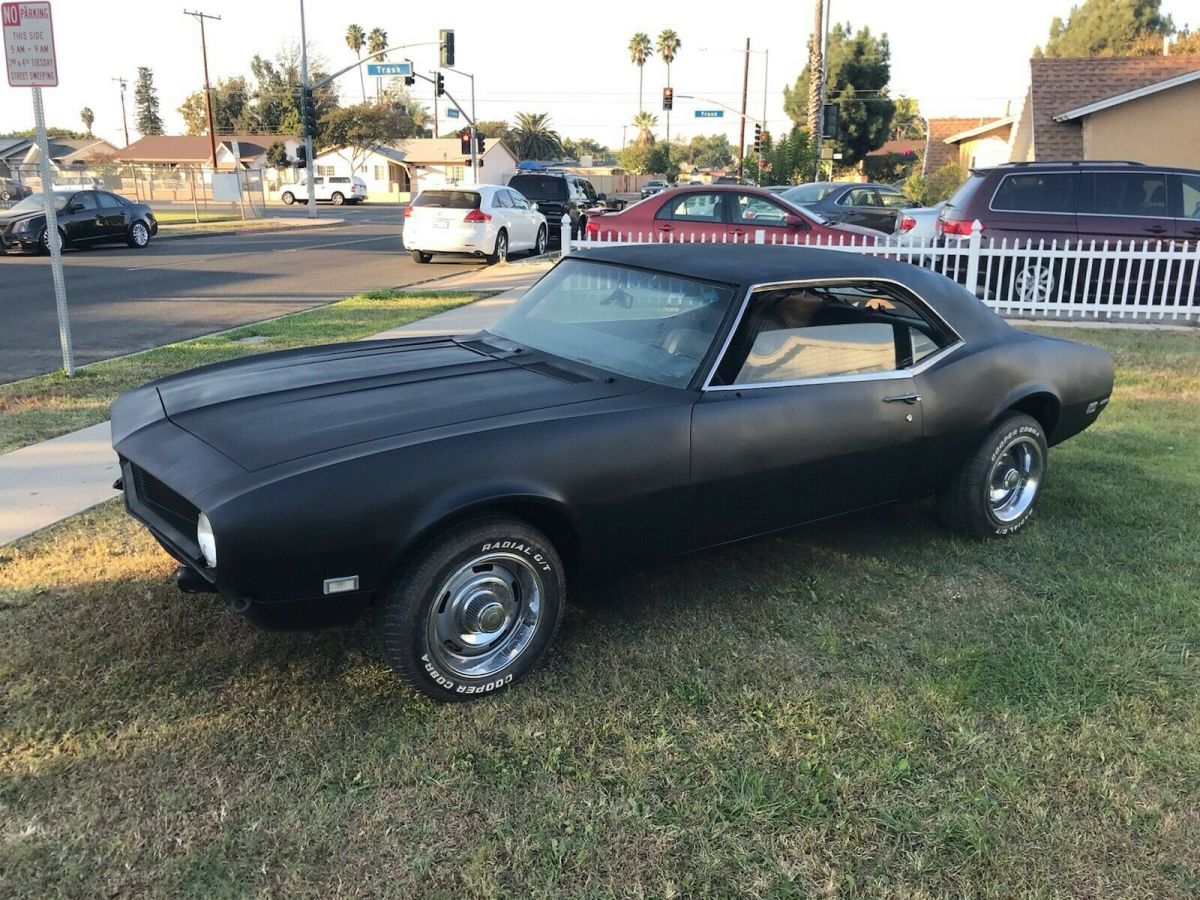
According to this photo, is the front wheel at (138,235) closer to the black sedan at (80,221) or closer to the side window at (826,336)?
the black sedan at (80,221)

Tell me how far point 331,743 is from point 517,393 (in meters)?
1.37

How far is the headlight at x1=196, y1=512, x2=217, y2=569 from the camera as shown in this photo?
2.81 metres

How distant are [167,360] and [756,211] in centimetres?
809

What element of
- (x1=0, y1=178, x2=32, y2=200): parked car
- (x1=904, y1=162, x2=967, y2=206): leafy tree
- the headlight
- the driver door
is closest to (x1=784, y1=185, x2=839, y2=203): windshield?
(x1=904, y1=162, x2=967, y2=206): leafy tree

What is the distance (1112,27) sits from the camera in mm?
55562

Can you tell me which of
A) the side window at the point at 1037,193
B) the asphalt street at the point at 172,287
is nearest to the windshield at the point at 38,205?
the asphalt street at the point at 172,287

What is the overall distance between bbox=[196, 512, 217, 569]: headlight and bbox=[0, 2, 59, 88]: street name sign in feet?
20.6

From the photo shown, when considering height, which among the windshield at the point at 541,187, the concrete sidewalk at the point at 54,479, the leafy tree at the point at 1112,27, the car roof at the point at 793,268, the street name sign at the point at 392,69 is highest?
the leafy tree at the point at 1112,27

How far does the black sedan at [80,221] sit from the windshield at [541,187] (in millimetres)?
9001

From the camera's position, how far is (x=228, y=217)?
38219 millimetres

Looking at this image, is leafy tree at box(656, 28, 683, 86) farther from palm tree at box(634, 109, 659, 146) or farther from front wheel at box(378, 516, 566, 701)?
front wheel at box(378, 516, 566, 701)

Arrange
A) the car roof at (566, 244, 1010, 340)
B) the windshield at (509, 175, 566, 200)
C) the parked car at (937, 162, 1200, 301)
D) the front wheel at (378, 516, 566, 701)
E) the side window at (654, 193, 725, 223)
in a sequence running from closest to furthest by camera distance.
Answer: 1. the front wheel at (378, 516, 566, 701)
2. the car roof at (566, 244, 1010, 340)
3. the parked car at (937, 162, 1200, 301)
4. the side window at (654, 193, 725, 223)
5. the windshield at (509, 175, 566, 200)

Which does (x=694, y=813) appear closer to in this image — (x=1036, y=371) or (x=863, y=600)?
(x=863, y=600)

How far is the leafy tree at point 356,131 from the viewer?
76.6 m
